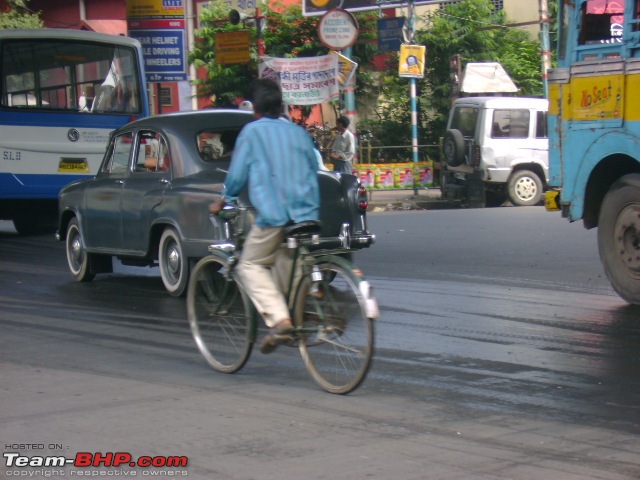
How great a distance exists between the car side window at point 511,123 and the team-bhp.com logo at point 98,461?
18.5 metres

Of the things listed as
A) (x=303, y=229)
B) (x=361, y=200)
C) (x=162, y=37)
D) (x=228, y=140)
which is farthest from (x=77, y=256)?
(x=162, y=37)

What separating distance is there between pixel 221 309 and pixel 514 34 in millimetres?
32495

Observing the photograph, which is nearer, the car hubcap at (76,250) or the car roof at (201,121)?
the car roof at (201,121)

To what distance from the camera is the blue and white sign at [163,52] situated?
66.1ft

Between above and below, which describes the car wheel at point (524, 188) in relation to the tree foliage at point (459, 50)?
below

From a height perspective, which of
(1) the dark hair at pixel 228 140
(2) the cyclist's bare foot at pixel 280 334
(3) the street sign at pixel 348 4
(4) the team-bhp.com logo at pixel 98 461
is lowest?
(4) the team-bhp.com logo at pixel 98 461

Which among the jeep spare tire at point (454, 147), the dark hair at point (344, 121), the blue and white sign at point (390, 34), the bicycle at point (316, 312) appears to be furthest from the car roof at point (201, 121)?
the blue and white sign at point (390, 34)

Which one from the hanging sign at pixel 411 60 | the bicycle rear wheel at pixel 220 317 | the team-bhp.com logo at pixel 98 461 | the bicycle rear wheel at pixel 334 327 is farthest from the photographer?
the hanging sign at pixel 411 60

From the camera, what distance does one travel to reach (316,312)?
6.18 meters

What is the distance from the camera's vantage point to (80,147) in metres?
17.9

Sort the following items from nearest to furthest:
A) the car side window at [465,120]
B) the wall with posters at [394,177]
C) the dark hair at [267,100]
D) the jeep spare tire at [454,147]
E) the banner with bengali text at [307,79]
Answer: the dark hair at [267,100] < the banner with bengali text at [307,79] < the jeep spare tire at [454,147] < the car side window at [465,120] < the wall with posters at [394,177]

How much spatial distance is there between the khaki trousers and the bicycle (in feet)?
0.21

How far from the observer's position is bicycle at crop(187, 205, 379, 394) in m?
5.94

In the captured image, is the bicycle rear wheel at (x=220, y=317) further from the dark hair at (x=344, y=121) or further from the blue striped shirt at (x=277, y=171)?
the dark hair at (x=344, y=121)
